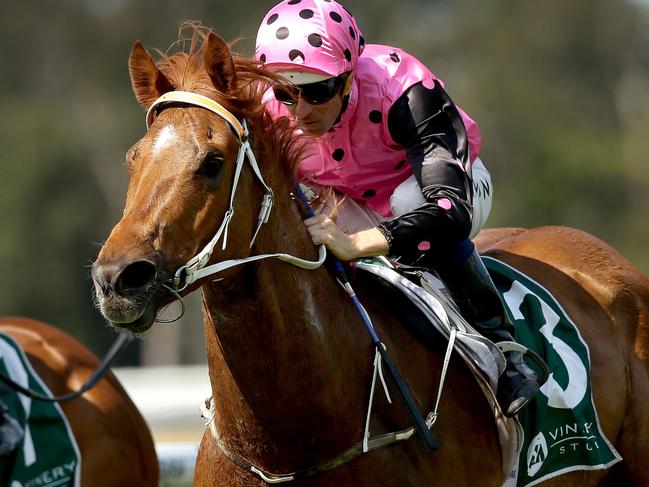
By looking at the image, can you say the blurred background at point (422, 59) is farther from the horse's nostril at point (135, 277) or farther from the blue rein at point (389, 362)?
the horse's nostril at point (135, 277)

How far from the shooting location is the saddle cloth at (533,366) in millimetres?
4590

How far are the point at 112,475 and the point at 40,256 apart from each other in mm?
28270

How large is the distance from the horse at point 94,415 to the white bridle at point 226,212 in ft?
8.82

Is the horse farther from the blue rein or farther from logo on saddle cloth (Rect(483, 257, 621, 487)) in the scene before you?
the blue rein

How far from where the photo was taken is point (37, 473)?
5980mm

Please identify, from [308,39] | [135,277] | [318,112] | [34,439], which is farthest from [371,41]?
[135,277]

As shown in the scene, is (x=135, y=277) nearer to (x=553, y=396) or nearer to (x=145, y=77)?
(x=145, y=77)

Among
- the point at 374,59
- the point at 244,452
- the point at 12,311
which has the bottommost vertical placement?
the point at 12,311

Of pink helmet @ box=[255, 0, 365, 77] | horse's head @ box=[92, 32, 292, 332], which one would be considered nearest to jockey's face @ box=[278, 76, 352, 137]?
pink helmet @ box=[255, 0, 365, 77]

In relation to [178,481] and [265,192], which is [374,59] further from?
[178,481]

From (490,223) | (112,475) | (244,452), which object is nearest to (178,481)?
(112,475)

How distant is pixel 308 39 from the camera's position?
4.29 m

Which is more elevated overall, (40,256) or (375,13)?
(375,13)

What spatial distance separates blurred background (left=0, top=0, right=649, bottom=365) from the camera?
3328 cm
